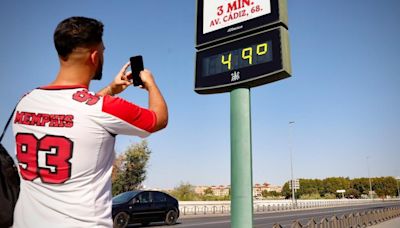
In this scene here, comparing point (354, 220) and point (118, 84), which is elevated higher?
point (118, 84)

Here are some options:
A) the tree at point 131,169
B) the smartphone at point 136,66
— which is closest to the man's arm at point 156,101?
the smartphone at point 136,66

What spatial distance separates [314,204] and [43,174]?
55.9m

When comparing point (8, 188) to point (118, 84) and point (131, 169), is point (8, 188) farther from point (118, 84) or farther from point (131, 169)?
point (131, 169)

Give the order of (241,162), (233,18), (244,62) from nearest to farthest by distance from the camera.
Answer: (241,162) → (244,62) → (233,18)

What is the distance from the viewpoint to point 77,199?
4.66 feet

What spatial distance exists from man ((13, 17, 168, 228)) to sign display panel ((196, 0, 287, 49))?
15.5 ft

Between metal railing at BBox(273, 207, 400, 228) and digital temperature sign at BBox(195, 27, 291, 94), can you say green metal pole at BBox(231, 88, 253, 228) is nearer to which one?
digital temperature sign at BBox(195, 27, 291, 94)

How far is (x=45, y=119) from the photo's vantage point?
1.50 meters

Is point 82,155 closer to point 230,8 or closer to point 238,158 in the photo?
point 238,158

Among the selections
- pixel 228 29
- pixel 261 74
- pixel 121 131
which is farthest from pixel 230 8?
pixel 121 131

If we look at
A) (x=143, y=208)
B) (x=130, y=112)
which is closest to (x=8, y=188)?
(x=130, y=112)

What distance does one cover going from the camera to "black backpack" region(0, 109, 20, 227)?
1.52 m

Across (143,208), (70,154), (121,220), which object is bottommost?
(121,220)

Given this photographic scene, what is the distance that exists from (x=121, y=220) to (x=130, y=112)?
46.6 ft
